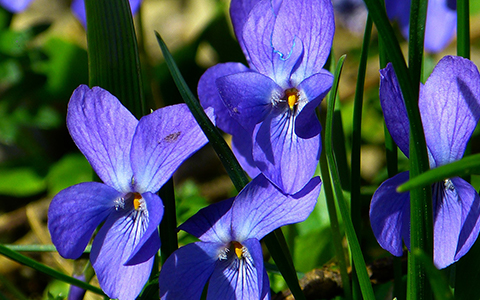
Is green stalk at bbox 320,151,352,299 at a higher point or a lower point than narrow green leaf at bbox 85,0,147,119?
→ lower

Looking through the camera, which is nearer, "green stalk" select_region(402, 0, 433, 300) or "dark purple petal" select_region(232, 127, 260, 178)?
"green stalk" select_region(402, 0, 433, 300)

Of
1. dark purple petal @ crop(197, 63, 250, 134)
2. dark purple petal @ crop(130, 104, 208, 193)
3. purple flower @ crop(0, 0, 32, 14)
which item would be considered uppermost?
purple flower @ crop(0, 0, 32, 14)

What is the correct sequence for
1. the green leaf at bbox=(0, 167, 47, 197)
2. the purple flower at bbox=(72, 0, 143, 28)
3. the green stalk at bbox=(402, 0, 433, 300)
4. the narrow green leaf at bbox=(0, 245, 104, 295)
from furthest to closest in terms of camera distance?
1. the green leaf at bbox=(0, 167, 47, 197)
2. the purple flower at bbox=(72, 0, 143, 28)
3. the narrow green leaf at bbox=(0, 245, 104, 295)
4. the green stalk at bbox=(402, 0, 433, 300)

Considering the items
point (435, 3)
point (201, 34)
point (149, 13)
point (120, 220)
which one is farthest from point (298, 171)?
point (149, 13)

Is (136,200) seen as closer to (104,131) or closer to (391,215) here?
(104,131)

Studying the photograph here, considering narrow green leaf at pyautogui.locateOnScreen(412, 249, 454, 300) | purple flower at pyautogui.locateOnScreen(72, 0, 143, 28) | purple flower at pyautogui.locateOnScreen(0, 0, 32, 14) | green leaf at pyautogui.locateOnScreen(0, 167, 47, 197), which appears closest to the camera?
narrow green leaf at pyautogui.locateOnScreen(412, 249, 454, 300)

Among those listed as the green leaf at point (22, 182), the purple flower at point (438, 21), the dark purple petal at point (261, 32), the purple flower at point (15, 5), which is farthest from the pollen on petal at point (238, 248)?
the green leaf at point (22, 182)

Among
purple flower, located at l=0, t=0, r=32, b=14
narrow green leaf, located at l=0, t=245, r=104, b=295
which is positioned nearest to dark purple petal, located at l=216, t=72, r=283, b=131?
narrow green leaf, located at l=0, t=245, r=104, b=295

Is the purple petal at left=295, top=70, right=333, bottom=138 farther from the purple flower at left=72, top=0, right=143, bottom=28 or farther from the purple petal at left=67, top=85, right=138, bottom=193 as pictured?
the purple flower at left=72, top=0, right=143, bottom=28
